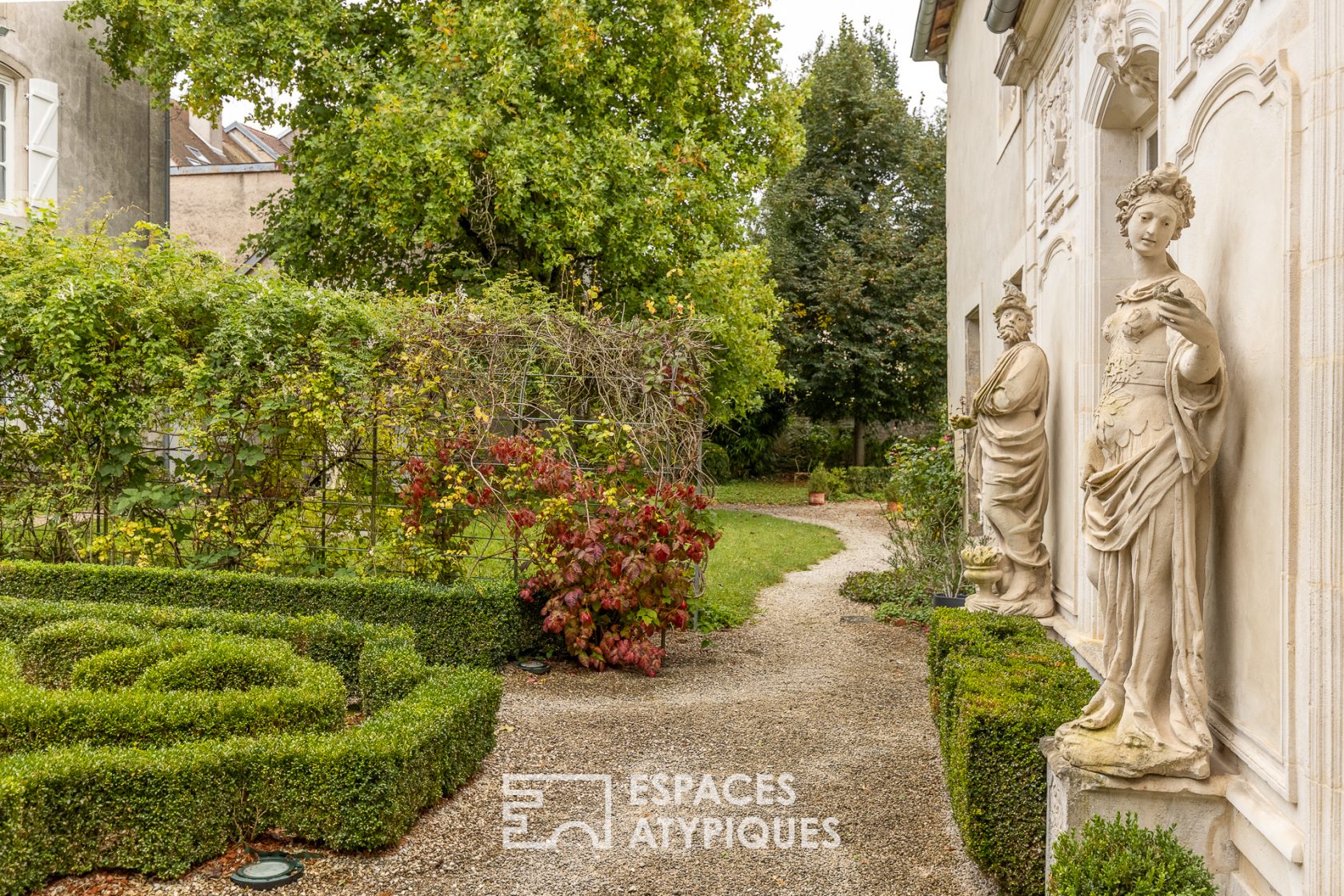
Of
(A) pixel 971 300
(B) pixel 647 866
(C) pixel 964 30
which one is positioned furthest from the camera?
(C) pixel 964 30

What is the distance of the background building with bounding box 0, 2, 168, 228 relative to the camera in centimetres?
1286

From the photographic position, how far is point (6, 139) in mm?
12789

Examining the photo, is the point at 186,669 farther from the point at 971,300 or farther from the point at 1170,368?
the point at 971,300

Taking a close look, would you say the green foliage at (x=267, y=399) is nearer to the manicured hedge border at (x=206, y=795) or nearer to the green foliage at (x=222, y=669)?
the green foliage at (x=222, y=669)

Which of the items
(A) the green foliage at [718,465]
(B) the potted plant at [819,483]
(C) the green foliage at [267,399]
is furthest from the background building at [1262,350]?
(A) the green foliage at [718,465]

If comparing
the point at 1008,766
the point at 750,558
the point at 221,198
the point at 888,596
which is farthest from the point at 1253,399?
the point at 221,198

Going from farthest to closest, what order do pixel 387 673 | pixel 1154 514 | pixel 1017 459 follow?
1. pixel 1017 459
2. pixel 387 673
3. pixel 1154 514

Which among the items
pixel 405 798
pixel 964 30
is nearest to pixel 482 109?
pixel 964 30

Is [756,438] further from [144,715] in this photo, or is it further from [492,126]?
[144,715]

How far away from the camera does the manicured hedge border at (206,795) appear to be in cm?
396

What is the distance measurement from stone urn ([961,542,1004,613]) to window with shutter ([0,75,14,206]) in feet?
41.1

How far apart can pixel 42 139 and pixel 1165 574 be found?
1472cm

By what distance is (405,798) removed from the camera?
449 cm

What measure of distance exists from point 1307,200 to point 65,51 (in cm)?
1587
